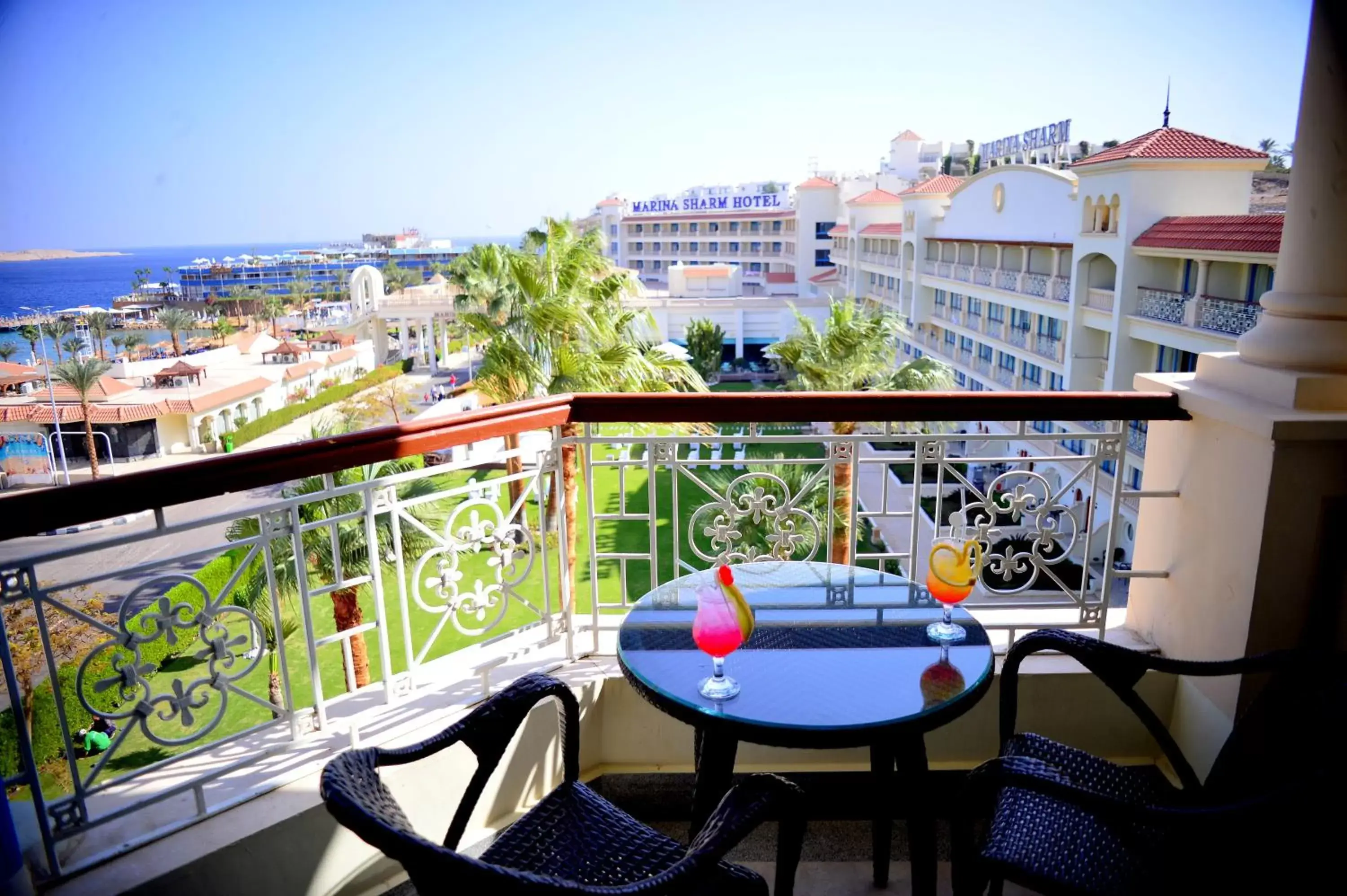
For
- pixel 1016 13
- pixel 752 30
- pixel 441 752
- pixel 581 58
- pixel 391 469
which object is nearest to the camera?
pixel 441 752

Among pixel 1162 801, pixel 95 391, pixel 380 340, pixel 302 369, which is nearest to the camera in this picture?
pixel 1162 801

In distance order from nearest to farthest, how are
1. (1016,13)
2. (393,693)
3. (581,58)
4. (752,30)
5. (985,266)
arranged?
(393,693) < (1016,13) < (752,30) < (581,58) < (985,266)

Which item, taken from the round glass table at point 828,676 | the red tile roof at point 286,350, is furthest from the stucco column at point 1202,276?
the red tile roof at point 286,350

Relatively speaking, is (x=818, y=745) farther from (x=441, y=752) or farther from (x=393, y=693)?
(x=393, y=693)

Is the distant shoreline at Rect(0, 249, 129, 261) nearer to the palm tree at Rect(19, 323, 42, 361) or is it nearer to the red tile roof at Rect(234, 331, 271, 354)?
the palm tree at Rect(19, 323, 42, 361)

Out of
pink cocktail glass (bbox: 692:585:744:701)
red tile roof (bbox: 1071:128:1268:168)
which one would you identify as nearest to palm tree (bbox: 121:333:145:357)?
pink cocktail glass (bbox: 692:585:744:701)

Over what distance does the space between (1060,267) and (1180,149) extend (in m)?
4.20

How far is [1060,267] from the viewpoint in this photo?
19906 mm

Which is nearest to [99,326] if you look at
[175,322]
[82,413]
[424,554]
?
[82,413]

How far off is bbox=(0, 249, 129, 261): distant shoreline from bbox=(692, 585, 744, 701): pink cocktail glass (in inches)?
139

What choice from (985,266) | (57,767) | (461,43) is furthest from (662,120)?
(57,767)

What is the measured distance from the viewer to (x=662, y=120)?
3011 cm

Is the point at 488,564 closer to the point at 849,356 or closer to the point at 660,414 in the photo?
the point at 660,414

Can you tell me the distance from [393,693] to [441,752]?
0.85 ft
